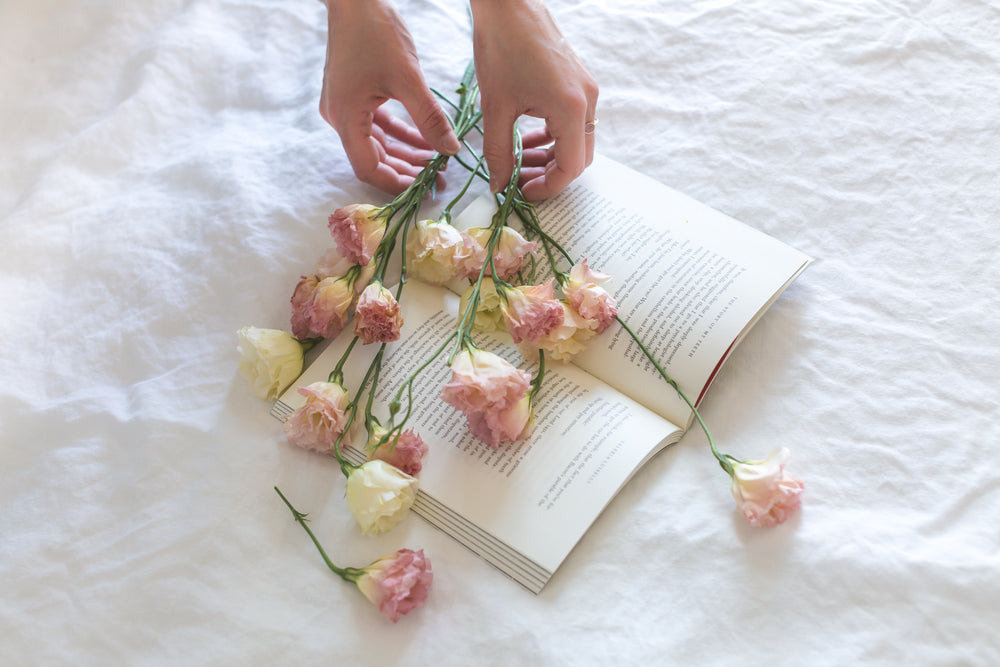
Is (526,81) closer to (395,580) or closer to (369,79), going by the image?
(369,79)

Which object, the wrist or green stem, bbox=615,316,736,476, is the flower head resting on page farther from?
the wrist

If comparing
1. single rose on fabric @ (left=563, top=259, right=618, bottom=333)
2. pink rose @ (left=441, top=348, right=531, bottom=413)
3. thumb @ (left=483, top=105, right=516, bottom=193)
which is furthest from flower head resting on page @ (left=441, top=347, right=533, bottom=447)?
thumb @ (left=483, top=105, right=516, bottom=193)

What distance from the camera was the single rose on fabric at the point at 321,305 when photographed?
0.77 m

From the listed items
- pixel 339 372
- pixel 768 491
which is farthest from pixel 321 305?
pixel 768 491

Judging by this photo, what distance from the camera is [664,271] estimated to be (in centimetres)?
82

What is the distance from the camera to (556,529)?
68cm

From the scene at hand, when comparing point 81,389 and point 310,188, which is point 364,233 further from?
point 81,389

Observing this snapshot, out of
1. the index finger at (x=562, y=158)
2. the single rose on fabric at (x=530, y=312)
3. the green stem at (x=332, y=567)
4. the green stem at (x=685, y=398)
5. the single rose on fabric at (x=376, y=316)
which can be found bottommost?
the green stem at (x=332, y=567)

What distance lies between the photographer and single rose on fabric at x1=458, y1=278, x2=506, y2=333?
0.76 meters

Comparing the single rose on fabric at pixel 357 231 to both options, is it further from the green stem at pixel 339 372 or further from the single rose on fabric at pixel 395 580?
the single rose on fabric at pixel 395 580

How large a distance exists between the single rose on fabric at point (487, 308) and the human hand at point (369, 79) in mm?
185

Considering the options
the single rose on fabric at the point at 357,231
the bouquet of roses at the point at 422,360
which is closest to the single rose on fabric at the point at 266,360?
the bouquet of roses at the point at 422,360

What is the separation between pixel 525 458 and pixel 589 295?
165mm

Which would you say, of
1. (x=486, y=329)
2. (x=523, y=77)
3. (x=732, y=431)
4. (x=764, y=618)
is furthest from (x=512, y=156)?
(x=764, y=618)
